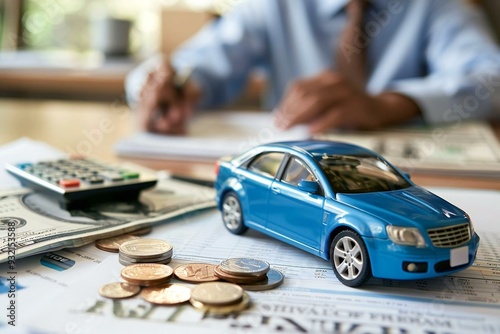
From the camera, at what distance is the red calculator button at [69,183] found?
602mm

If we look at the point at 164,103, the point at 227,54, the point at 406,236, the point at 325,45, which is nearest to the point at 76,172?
the point at 406,236

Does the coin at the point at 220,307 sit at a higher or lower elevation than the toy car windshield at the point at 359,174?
lower

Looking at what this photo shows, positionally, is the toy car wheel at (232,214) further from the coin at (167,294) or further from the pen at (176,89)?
the pen at (176,89)

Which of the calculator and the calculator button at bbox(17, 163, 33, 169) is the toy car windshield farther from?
the calculator button at bbox(17, 163, 33, 169)

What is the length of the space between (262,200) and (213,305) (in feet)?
0.56

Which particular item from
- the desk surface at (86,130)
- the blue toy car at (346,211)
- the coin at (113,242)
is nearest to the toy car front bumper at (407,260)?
the blue toy car at (346,211)

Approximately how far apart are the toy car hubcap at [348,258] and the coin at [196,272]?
105 mm

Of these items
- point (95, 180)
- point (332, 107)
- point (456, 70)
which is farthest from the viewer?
point (456, 70)

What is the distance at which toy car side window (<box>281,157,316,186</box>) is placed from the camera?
1.74 feet

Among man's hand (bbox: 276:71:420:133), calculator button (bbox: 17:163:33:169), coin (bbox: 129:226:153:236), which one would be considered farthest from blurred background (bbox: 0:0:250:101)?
coin (bbox: 129:226:153:236)

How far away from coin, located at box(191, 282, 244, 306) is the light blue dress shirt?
1.04m

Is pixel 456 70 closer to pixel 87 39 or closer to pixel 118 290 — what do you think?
pixel 118 290

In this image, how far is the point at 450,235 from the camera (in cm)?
46

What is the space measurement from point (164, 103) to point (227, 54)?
1.41 feet
